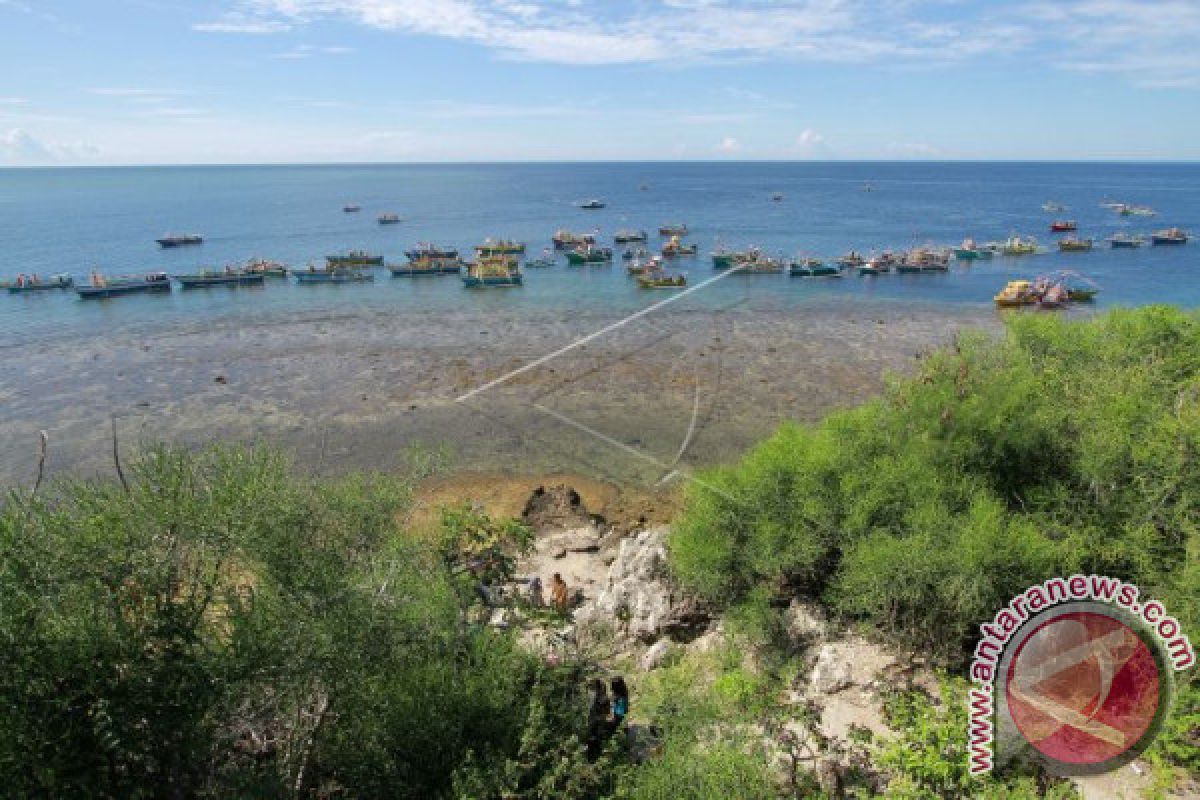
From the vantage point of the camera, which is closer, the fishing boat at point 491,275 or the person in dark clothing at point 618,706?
the person in dark clothing at point 618,706

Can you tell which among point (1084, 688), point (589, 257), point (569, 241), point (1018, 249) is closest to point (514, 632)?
point (1084, 688)

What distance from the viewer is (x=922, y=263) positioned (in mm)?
53375

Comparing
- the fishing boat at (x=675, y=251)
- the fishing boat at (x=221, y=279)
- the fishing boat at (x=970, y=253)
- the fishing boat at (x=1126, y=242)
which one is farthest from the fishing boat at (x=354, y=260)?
the fishing boat at (x=1126, y=242)

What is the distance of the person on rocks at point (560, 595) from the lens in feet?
50.9

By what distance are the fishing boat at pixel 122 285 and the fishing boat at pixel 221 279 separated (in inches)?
51.1

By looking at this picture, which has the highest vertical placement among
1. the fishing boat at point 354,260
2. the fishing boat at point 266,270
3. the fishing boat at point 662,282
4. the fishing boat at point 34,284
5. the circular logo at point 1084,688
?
the fishing boat at point 354,260

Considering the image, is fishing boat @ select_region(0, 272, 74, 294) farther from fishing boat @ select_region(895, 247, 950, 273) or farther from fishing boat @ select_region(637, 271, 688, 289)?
fishing boat @ select_region(895, 247, 950, 273)

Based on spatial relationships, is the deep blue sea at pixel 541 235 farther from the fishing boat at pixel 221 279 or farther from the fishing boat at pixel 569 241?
the fishing boat at pixel 569 241

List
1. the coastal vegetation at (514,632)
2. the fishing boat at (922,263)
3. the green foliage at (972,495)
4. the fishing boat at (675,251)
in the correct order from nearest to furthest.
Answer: the coastal vegetation at (514,632), the green foliage at (972,495), the fishing boat at (922,263), the fishing boat at (675,251)

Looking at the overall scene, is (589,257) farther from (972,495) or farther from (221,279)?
(972,495)

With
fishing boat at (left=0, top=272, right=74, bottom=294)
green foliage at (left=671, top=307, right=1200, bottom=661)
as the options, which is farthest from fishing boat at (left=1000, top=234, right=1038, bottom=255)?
fishing boat at (left=0, top=272, right=74, bottom=294)

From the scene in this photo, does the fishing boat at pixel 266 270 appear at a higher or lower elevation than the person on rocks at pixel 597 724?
higher

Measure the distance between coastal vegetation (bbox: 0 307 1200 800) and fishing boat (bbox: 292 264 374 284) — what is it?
139 ft

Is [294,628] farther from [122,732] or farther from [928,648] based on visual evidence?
[928,648]
